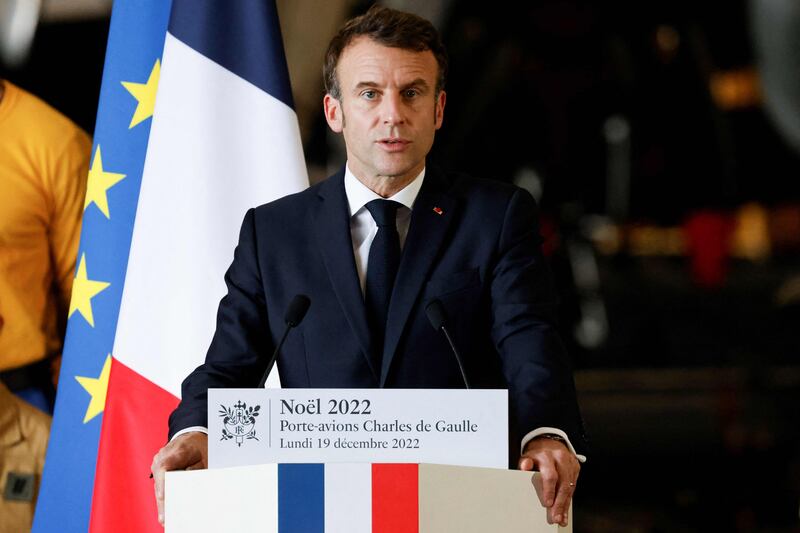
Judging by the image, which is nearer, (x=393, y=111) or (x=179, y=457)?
(x=179, y=457)

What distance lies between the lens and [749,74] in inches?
596

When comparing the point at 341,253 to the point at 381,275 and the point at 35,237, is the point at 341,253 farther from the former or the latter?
the point at 35,237

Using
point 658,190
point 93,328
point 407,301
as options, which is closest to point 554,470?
point 407,301

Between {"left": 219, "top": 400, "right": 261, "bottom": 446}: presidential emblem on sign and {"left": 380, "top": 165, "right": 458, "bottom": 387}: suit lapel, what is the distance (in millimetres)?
521

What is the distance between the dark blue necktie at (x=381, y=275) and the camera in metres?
2.51

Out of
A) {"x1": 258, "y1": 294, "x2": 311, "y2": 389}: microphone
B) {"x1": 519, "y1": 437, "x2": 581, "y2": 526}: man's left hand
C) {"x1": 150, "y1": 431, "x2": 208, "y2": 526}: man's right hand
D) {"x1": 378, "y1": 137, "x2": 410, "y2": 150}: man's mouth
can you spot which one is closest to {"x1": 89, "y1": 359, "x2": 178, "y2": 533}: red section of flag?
{"x1": 150, "y1": 431, "x2": 208, "y2": 526}: man's right hand

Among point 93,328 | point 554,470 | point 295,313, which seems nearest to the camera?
point 554,470

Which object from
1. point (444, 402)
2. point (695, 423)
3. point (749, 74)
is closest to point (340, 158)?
point (695, 423)

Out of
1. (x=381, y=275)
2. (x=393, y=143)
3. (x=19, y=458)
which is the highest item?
(x=393, y=143)

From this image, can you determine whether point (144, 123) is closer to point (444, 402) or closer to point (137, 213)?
point (137, 213)

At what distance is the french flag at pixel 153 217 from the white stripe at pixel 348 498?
1237 millimetres

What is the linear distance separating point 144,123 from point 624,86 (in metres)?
12.5

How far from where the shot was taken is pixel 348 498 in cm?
191

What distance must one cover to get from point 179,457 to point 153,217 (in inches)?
38.7
